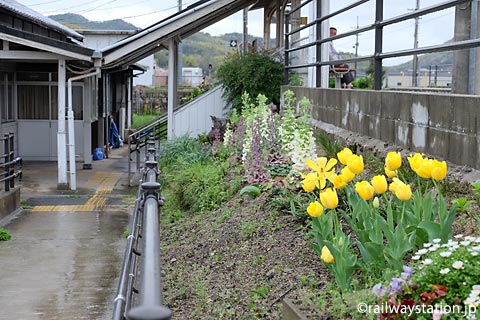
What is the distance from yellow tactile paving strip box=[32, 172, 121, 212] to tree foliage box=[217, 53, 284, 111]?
3249 millimetres

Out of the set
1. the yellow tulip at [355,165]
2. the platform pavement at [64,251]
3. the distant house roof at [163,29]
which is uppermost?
the distant house roof at [163,29]

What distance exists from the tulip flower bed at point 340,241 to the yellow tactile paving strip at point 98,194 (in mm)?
5308

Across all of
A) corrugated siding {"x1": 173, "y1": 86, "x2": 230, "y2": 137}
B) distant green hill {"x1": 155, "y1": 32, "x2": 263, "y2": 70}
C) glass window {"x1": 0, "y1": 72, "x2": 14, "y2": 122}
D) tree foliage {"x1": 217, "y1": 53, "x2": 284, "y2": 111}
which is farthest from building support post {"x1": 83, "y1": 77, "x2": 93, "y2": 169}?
distant green hill {"x1": 155, "y1": 32, "x2": 263, "y2": 70}

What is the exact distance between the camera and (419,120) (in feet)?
18.1

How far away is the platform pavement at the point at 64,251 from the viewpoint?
6.64m

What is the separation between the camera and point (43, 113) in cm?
1977

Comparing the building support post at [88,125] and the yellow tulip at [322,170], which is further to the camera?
the building support post at [88,125]

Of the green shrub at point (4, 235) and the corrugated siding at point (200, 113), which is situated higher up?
the corrugated siding at point (200, 113)

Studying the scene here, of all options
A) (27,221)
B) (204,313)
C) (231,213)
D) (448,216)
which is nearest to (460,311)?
(448,216)

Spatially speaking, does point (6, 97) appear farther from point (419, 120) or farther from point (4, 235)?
point (419, 120)

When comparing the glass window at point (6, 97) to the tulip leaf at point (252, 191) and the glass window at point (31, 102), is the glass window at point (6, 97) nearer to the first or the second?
the glass window at point (31, 102)

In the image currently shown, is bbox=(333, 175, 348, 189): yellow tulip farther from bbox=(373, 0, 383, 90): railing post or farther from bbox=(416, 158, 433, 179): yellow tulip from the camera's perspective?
bbox=(373, 0, 383, 90): railing post

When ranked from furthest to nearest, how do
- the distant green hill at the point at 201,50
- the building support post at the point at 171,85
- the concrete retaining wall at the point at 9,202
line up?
the distant green hill at the point at 201,50, the building support post at the point at 171,85, the concrete retaining wall at the point at 9,202

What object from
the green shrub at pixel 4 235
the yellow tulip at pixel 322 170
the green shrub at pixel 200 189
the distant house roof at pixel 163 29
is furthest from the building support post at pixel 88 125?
the yellow tulip at pixel 322 170
